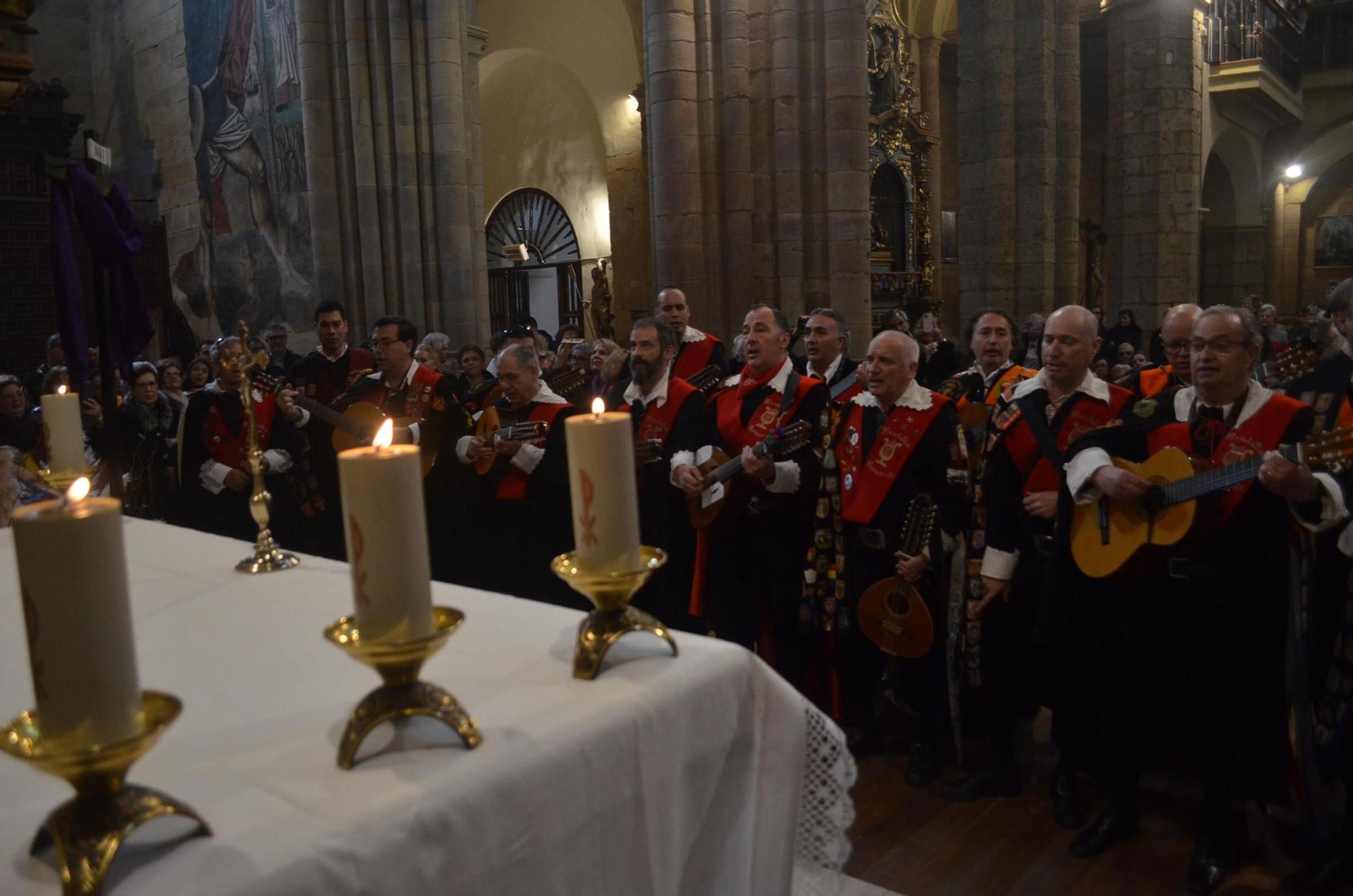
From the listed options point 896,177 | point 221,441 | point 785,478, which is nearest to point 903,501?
point 785,478

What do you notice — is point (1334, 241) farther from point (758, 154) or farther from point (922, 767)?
point (922, 767)

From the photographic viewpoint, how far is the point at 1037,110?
13359 millimetres

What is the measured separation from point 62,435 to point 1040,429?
3.10 meters

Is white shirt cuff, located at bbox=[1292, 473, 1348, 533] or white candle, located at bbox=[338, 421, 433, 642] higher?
white candle, located at bbox=[338, 421, 433, 642]

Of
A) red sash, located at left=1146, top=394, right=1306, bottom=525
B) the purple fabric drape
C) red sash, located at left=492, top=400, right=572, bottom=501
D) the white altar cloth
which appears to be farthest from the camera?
red sash, located at left=492, top=400, right=572, bottom=501

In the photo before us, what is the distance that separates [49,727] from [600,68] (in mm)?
17829

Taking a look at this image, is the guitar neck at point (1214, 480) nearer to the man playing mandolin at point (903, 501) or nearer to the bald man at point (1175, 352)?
the man playing mandolin at point (903, 501)

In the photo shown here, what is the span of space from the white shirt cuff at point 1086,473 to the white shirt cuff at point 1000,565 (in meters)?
0.50

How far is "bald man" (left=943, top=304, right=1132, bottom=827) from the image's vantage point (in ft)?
12.7

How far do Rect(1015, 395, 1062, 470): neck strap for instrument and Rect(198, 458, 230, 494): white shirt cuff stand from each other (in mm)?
4119

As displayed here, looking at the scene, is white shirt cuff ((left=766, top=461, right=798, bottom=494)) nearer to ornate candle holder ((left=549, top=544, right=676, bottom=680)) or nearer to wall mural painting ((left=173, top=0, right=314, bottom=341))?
ornate candle holder ((left=549, top=544, right=676, bottom=680))

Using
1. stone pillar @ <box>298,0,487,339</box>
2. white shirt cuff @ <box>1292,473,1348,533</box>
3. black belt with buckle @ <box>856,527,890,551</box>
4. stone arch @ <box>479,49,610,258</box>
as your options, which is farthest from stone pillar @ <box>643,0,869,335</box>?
stone arch @ <box>479,49,610,258</box>

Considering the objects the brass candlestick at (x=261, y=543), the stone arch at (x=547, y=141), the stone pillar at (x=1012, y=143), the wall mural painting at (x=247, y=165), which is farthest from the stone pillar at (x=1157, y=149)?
the brass candlestick at (x=261, y=543)

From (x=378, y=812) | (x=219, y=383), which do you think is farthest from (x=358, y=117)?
(x=378, y=812)
